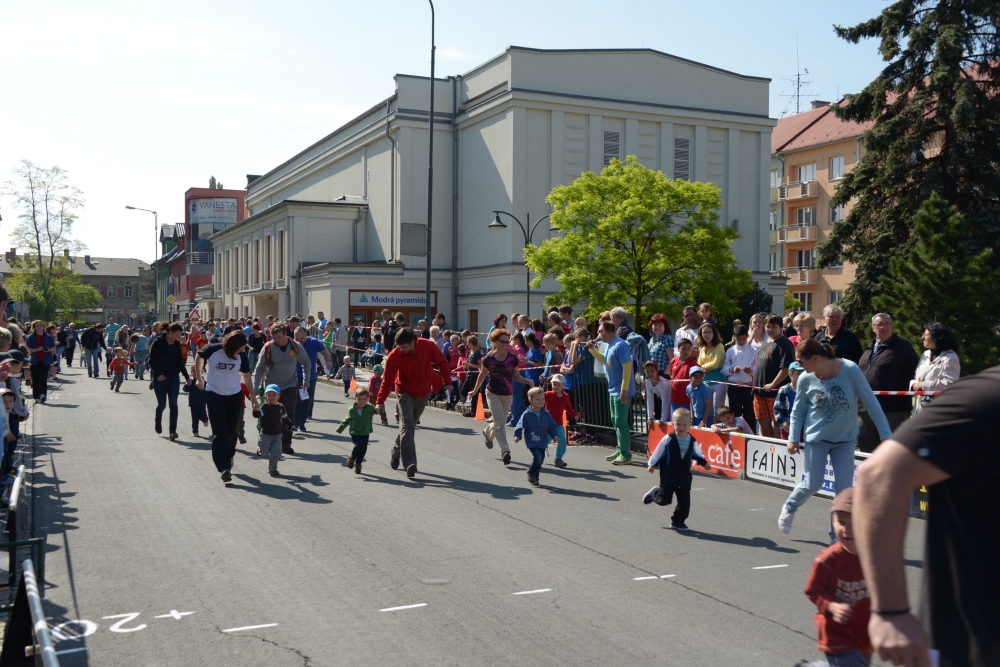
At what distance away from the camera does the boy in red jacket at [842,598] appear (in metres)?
4.13

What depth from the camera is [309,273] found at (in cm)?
4750

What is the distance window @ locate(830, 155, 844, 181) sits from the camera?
59.0 meters

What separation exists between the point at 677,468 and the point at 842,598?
4.39m

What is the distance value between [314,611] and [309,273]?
4248cm

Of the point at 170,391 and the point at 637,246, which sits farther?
the point at 637,246

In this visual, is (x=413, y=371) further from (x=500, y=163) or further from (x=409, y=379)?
(x=500, y=163)

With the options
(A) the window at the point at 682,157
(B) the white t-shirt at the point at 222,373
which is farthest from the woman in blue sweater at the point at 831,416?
(A) the window at the point at 682,157

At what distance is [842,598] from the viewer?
14.1ft

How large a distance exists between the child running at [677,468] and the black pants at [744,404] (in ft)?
15.2

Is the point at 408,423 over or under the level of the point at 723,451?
over

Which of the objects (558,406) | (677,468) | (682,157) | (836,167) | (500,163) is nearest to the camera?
(677,468)

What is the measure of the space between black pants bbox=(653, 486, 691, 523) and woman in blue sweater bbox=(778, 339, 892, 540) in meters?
1.08

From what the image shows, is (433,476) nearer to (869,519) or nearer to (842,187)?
(869,519)

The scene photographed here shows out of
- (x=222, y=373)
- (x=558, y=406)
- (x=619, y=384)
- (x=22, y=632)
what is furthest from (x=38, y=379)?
(x=22, y=632)
